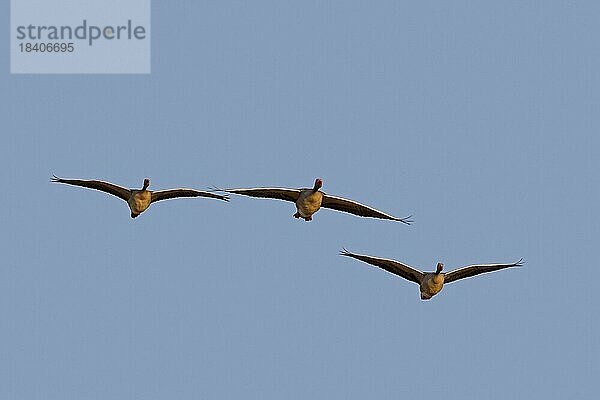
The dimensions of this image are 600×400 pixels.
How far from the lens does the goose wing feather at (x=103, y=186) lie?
219 ft

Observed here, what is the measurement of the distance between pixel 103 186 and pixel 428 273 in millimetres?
12373

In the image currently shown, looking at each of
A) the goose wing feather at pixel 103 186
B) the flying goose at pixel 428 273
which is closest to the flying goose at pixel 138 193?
the goose wing feather at pixel 103 186

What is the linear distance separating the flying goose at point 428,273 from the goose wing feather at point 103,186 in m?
8.27

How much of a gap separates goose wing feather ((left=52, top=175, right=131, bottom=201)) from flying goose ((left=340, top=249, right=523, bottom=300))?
827 cm

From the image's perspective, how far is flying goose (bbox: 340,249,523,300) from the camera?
220 ft

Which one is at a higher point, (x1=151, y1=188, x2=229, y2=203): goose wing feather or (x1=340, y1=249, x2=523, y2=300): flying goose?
(x1=151, y1=188, x2=229, y2=203): goose wing feather

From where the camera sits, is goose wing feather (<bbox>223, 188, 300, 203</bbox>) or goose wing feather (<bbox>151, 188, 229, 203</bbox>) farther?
goose wing feather (<bbox>151, 188, 229, 203</bbox>)

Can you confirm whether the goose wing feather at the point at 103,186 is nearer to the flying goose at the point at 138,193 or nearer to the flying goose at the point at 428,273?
the flying goose at the point at 138,193

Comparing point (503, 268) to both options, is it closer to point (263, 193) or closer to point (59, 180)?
point (263, 193)

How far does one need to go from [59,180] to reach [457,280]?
15.2m

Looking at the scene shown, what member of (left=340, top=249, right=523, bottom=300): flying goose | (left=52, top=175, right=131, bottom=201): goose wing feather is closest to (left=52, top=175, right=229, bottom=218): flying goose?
(left=52, top=175, right=131, bottom=201): goose wing feather

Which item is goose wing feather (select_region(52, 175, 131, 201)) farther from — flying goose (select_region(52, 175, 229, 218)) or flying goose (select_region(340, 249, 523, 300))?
flying goose (select_region(340, 249, 523, 300))

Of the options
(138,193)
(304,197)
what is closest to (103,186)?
(138,193)

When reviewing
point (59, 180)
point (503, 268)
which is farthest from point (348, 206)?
point (59, 180)
